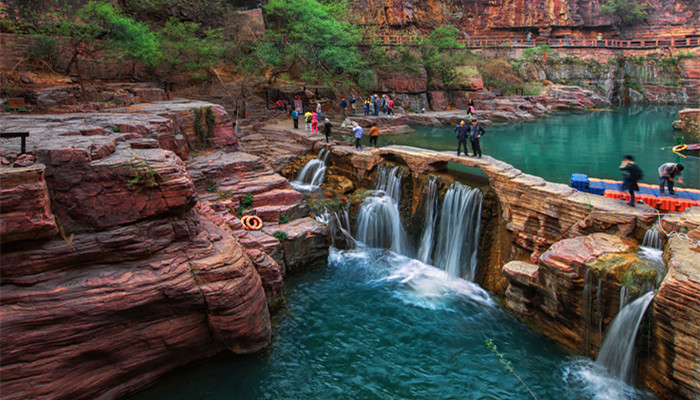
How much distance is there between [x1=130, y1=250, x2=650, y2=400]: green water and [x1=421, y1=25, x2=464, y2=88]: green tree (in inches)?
1128

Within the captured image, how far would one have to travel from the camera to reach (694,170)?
68.3ft

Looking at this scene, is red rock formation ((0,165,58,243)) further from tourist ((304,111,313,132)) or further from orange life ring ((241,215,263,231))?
tourist ((304,111,313,132))

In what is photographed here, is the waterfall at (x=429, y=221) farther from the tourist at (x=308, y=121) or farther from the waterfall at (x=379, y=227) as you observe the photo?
the tourist at (x=308, y=121)

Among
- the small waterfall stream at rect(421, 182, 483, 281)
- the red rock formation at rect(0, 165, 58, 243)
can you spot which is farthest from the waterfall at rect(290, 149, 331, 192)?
the red rock formation at rect(0, 165, 58, 243)

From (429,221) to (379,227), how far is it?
1912 mm

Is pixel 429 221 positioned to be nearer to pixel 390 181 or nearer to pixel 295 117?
pixel 390 181

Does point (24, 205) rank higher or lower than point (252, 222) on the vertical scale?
higher

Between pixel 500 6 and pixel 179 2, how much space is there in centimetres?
3965

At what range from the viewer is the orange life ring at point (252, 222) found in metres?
14.3

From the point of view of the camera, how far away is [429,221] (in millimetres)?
15734

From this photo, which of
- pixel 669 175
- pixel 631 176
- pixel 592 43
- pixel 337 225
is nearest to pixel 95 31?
pixel 337 225

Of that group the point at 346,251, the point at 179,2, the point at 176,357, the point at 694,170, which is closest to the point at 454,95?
the point at 694,170

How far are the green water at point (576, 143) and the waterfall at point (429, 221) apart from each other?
6.15 m

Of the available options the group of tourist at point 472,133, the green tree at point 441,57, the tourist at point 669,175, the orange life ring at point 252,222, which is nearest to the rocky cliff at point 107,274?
the orange life ring at point 252,222
